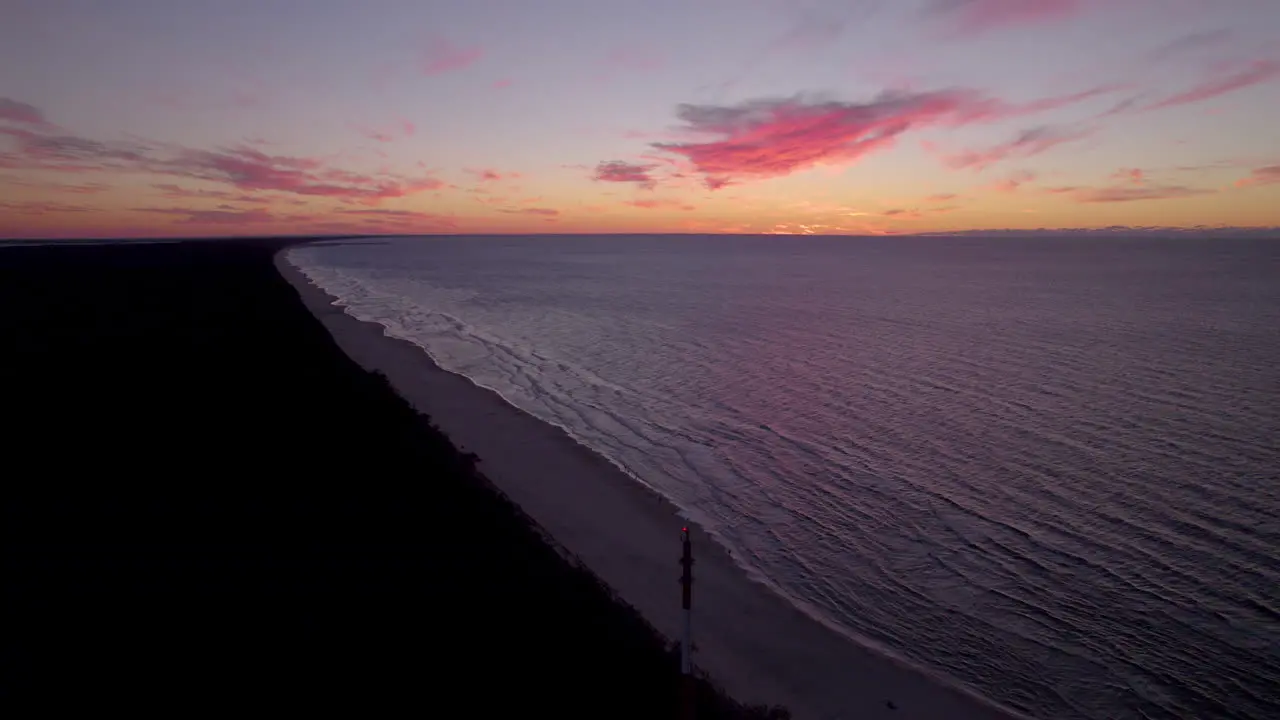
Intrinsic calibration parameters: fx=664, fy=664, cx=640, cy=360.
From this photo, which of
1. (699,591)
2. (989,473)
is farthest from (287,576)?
(989,473)

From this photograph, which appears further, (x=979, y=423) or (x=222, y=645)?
(x=979, y=423)

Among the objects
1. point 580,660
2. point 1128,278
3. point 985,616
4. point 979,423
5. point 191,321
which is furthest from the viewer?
point 1128,278

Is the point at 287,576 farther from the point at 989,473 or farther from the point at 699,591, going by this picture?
the point at 989,473

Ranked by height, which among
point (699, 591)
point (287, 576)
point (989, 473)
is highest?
point (287, 576)

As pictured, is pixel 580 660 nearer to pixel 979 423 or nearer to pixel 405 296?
pixel 979 423

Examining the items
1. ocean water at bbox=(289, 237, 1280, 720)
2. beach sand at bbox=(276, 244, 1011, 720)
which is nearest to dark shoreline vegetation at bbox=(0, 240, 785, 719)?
beach sand at bbox=(276, 244, 1011, 720)

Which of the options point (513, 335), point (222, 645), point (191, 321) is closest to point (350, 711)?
point (222, 645)
